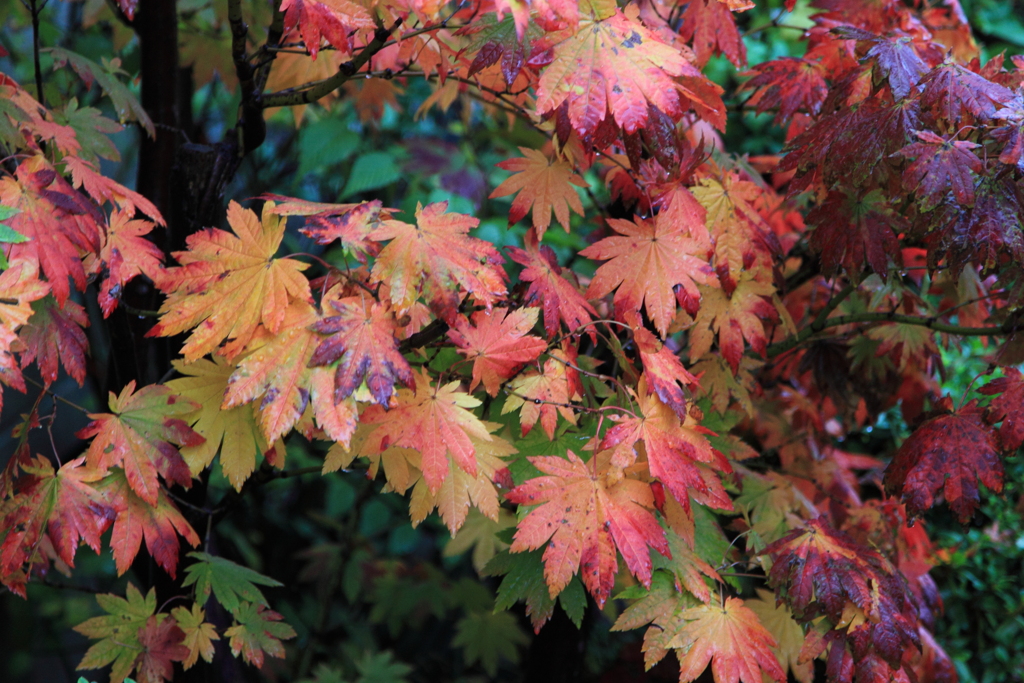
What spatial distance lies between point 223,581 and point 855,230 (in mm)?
1319

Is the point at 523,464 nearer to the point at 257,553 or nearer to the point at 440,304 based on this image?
the point at 440,304

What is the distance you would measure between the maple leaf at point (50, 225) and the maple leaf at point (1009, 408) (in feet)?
4.82

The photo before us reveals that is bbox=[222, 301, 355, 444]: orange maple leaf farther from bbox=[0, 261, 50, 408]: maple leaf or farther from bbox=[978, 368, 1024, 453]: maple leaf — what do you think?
bbox=[978, 368, 1024, 453]: maple leaf

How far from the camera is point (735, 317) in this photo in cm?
134

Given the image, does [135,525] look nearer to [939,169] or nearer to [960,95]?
[939,169]

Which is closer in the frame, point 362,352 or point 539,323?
point 362,352

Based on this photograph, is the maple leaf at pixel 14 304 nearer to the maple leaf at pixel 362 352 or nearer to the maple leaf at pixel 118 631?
the maple leaf at pixel 362 352

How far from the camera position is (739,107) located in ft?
5.63

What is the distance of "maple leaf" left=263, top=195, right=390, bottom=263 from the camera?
0.98 m

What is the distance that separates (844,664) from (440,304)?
3.00 feet

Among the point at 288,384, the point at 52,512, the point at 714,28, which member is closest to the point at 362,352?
the point at 288,384

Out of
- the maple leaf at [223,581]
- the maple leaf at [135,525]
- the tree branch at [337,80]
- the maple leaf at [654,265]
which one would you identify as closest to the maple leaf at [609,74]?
the maple leaf at [654,265]

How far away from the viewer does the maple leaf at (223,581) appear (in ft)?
4.38

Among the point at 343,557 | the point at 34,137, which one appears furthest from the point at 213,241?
the point at 343,557
